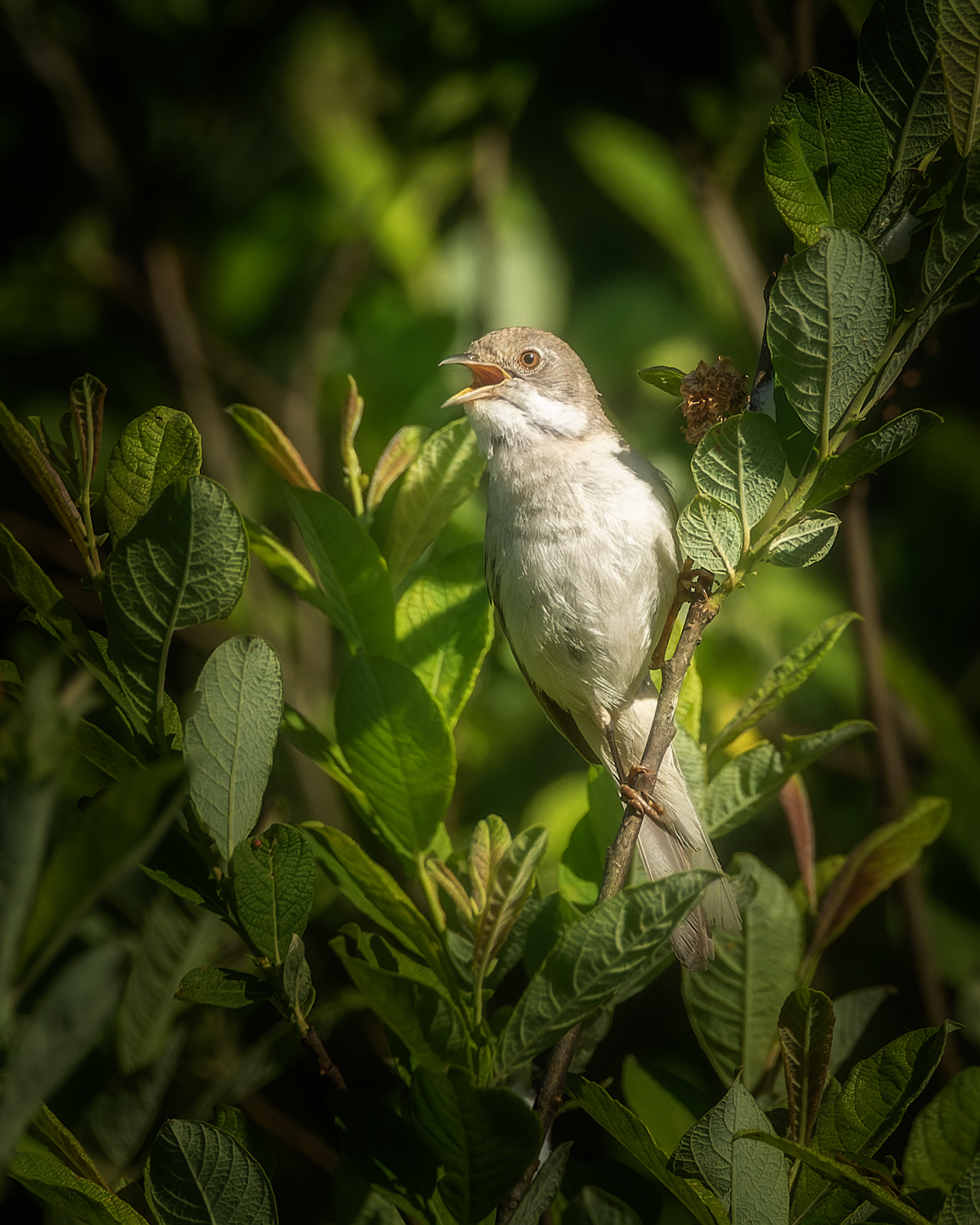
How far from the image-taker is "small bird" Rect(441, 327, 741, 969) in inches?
94.6

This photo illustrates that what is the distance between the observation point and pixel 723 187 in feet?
10.5

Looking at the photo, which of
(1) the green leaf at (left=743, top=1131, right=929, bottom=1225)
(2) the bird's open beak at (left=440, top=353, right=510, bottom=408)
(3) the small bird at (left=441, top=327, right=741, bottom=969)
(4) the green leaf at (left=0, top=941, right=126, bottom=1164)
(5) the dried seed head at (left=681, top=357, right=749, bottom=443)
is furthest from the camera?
(2) the bird's open beak at (left=440, top=353, right=510, bottom=408)

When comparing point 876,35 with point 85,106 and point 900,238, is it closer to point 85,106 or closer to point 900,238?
point 900,238

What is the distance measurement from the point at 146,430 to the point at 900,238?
1056mm

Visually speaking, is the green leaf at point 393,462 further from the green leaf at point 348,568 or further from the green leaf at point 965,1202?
the green leaf at point 965,1202

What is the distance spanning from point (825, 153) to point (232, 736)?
1.07 m

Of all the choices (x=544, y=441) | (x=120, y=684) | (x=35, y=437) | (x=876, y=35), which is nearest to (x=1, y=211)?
(x=544, y=441)

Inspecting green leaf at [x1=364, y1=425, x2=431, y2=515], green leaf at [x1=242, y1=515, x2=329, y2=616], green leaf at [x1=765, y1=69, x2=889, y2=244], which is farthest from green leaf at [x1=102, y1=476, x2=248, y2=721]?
green leaf at [x1=765, y1=69, x2=889, y2=244]

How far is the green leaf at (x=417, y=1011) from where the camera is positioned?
3.79ft

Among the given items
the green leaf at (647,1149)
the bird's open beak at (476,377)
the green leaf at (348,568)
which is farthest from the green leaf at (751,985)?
the bird's open beak at (476,377)

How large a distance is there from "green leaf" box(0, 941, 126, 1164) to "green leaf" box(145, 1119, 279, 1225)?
0.37 metres

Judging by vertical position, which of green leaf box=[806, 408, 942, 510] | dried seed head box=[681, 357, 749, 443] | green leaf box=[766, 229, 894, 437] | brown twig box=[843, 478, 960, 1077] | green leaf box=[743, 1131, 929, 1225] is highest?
green leaf box=[766, 229, 894, 437]

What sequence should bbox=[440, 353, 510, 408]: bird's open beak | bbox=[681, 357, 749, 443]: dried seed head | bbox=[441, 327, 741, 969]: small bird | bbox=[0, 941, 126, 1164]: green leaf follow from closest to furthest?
bbox=[0, 941, 126, 1164]: green leaf
bbox=[681, 357, 749, 443]: dried seed head
bbox=[441, 327, 741, 969]: small bird
bbox=[440, 353, 510, 408]: bird's open beak

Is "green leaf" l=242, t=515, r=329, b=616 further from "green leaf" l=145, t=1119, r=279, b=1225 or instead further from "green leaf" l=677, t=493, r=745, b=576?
"green leaf" l=145, t=1119, r=279, b=1225
